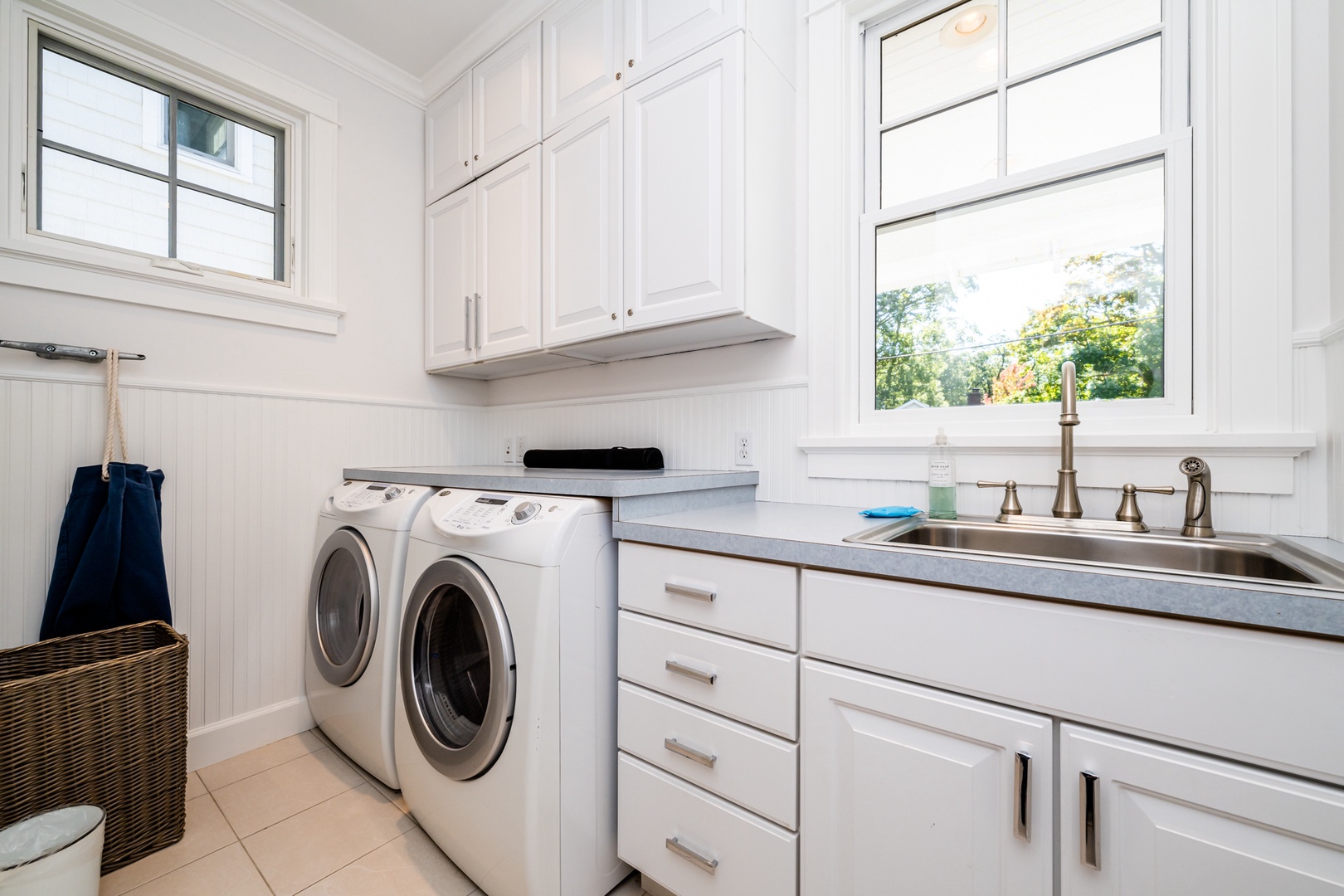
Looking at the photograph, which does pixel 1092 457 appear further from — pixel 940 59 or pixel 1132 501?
pixel 940 59

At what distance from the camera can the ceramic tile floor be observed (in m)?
1.31

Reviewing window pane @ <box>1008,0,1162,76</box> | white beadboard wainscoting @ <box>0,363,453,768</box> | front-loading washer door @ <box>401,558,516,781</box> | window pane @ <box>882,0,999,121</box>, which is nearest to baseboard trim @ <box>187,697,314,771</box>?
white beadboard wainscoting @ <box>0,363,453,768</box>

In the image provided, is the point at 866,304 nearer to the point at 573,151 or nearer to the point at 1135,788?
the point at 573,151

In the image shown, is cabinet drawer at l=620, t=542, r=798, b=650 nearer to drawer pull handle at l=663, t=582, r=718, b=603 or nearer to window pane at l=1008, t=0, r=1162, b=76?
drawer pull handle at l=663, t=582, r=718, b=603

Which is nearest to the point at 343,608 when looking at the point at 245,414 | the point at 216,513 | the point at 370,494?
the point at 370,494

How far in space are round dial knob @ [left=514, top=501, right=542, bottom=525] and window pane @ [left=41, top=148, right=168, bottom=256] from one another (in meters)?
1.75

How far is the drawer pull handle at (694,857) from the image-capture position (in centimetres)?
109

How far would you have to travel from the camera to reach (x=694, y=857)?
43.8 inches

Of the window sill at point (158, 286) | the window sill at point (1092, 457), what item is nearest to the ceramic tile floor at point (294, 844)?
the window sill at point (1092, 457)

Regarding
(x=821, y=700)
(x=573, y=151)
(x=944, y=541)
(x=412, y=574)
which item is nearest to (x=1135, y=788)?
(x=821, y=700)

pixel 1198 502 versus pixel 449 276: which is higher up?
pixel 449 276

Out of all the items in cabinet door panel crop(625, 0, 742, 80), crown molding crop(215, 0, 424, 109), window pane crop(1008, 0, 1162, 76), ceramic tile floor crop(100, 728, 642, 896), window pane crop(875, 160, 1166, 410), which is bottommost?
ceramic tile floor crop(100, 728, 642, 896)

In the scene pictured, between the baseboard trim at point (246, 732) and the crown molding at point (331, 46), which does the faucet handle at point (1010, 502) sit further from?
the crown molding at point (331, 46)

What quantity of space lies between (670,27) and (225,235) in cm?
184
